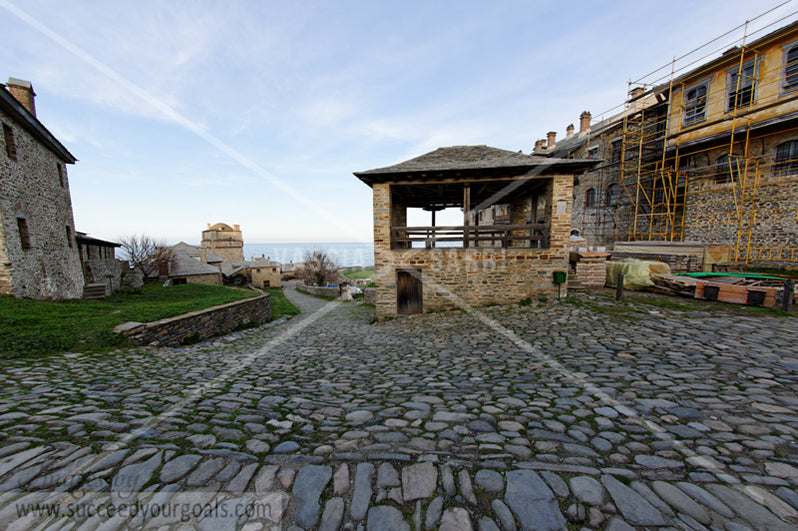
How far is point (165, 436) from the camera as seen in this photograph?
2.71 metres

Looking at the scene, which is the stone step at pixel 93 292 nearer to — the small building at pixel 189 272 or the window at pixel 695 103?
the small building at pixel 189 272

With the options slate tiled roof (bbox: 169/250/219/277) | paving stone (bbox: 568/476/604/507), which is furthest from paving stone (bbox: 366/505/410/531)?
slate tiled roof (bbox: 169/250/219/277)

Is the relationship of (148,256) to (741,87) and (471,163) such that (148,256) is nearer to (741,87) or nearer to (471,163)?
(471,163)

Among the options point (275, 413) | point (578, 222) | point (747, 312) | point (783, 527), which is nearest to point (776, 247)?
point (578, 222)

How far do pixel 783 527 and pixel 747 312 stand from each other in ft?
26.1

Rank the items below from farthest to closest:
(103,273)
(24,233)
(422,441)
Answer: (103,273) → (24,233) → (422,441)

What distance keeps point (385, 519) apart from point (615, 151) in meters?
28.3

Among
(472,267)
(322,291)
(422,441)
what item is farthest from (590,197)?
(422,441)

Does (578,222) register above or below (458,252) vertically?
above

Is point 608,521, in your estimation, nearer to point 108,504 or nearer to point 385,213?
point 108,504

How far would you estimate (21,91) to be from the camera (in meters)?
11.8

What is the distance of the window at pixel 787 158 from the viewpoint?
14086 mm

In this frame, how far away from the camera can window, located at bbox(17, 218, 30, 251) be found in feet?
33.8

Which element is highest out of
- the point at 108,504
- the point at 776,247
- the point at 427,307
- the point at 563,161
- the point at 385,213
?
the point at 563,161
